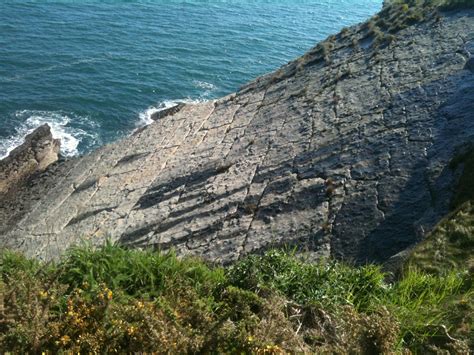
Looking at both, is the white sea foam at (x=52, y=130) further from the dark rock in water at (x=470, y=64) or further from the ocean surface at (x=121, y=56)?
the dark rock in water at (x=470, y=64)

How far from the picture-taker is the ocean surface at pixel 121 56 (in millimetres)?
28531

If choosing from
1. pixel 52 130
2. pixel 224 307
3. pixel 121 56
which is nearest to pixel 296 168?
pixel 224 307

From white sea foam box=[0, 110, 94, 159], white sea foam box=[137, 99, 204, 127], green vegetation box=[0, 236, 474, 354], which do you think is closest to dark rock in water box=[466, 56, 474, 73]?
green vegetation box=[0, 236, 474, 354]

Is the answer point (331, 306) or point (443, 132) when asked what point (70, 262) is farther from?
point (443, 132)

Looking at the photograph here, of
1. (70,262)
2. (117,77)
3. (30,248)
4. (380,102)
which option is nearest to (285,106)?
(380,102)

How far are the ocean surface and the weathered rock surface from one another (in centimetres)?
622

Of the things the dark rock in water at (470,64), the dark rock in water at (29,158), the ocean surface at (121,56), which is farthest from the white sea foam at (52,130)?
the dark rock in water at (470,64)

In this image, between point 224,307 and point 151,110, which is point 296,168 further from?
point 151,110

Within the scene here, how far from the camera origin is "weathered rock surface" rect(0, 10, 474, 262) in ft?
38.2

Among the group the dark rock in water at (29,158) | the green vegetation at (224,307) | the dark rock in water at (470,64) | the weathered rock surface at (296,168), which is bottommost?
the dark rock in water at (29,158)

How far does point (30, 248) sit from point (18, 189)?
22.4 feet

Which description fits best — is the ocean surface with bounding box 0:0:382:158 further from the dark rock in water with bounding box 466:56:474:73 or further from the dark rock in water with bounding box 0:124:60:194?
the dark rock in water with bounding box 466:56:474:73

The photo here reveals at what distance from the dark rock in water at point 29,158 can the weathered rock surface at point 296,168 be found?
0.93 metres

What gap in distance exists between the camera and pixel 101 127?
28.1 m
